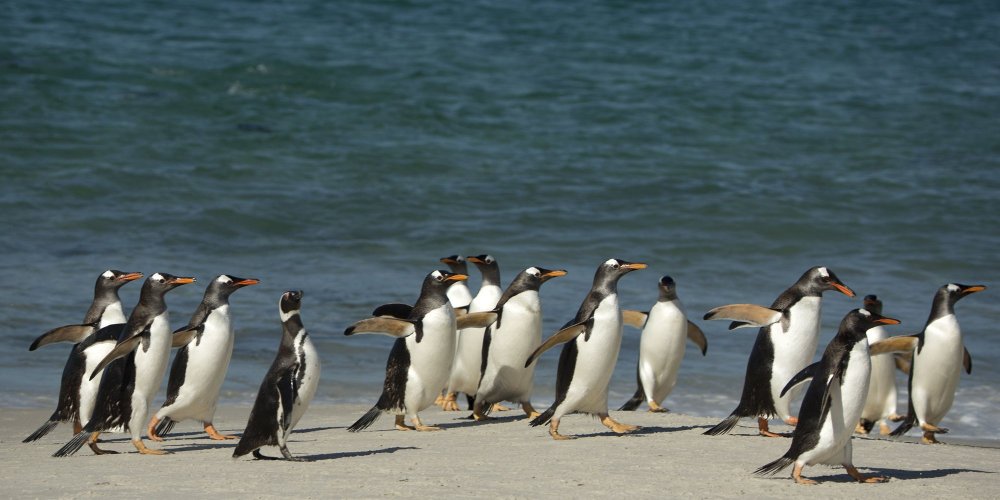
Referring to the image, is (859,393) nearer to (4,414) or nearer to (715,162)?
(4,414)

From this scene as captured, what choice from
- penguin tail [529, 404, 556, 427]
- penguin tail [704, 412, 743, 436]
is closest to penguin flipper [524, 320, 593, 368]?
penguin tail [529, 404, 556, 427]

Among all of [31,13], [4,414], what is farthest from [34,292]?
[31,13]

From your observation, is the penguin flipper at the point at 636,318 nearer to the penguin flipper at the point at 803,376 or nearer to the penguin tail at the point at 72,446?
the penguin flipper at the point at 803,376

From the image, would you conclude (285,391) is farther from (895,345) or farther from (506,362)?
(895,345)

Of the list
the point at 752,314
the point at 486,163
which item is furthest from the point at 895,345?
the point at 486,163

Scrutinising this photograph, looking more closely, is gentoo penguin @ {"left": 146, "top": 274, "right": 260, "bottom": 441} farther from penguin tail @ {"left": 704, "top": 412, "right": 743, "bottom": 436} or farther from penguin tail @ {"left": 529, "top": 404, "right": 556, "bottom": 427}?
penguin tail @ {"left": 704, "top": 412, "right": 743, "bottom": 436}

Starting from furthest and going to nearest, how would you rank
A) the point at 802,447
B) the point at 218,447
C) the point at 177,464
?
the point at 218,447
the point at 177,464
the point at 802,447

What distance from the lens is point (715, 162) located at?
1695cm

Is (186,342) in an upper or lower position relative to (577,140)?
lower

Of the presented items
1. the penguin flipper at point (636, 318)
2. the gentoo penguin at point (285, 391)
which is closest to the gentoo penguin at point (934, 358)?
the penguin flipper at point (636, 318)

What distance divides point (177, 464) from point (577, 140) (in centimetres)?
1238

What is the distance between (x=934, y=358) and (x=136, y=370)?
Result: 12.9 feet

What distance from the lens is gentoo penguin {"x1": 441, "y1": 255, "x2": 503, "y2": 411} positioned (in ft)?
26.3

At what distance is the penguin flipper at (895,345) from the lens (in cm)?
714
